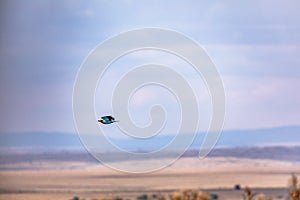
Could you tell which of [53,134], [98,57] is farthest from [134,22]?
[53,134]

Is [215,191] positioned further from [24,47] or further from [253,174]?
[24,47]

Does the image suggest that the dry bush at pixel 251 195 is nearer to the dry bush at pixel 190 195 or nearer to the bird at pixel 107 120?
the dry bush at pixel 190 195


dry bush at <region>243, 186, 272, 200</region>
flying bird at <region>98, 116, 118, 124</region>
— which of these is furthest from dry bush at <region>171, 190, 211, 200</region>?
flying bird at <region>98, 116, 118, 124</region>

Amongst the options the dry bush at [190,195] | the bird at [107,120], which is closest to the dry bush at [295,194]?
the dry bush at [190,195]

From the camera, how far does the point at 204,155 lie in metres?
7.30

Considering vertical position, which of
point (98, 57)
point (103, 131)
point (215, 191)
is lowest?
point (215, 191)

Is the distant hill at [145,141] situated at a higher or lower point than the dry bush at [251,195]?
higher

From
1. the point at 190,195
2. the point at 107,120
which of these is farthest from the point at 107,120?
the point at 190,195

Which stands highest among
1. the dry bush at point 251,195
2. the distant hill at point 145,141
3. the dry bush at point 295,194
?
the distant hill at point 145,141

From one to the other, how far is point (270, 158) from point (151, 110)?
86 centimetres

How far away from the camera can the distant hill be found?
719 cm

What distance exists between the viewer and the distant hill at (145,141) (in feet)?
23.6

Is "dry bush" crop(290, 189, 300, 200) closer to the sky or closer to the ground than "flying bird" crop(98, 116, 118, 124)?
closer to the ground

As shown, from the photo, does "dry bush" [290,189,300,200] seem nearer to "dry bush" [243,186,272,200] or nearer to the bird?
"dry bush" [243,186,272,200]
